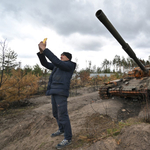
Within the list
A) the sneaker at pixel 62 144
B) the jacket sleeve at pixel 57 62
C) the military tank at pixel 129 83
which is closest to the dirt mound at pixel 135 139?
the sneaker at pixel 62 144

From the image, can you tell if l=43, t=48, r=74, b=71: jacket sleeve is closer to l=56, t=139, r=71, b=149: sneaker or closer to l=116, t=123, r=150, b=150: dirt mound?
l=56, t=139, r=71, b=149: sneaker

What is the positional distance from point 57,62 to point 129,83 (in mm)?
5771

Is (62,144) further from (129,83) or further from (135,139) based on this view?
(129,83)

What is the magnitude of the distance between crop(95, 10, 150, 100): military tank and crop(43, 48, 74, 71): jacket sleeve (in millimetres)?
1120

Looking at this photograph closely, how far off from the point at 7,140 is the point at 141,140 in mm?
3410

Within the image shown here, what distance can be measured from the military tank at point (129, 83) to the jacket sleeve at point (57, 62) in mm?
1120

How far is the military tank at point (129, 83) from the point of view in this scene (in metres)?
2.81

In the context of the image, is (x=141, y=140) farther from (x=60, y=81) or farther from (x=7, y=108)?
(x=7, y=108)

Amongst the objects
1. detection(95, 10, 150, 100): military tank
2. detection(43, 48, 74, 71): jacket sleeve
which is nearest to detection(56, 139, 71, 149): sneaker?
detection(43, 48, 74, 71): jacket sleeve

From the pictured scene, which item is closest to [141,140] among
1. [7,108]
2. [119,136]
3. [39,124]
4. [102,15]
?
[119,136]

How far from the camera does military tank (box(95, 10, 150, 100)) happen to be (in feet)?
9.22

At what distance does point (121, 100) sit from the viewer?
705 cm

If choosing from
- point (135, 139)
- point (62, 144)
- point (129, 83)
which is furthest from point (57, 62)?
point (129, 83)

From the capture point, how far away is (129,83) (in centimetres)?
704
